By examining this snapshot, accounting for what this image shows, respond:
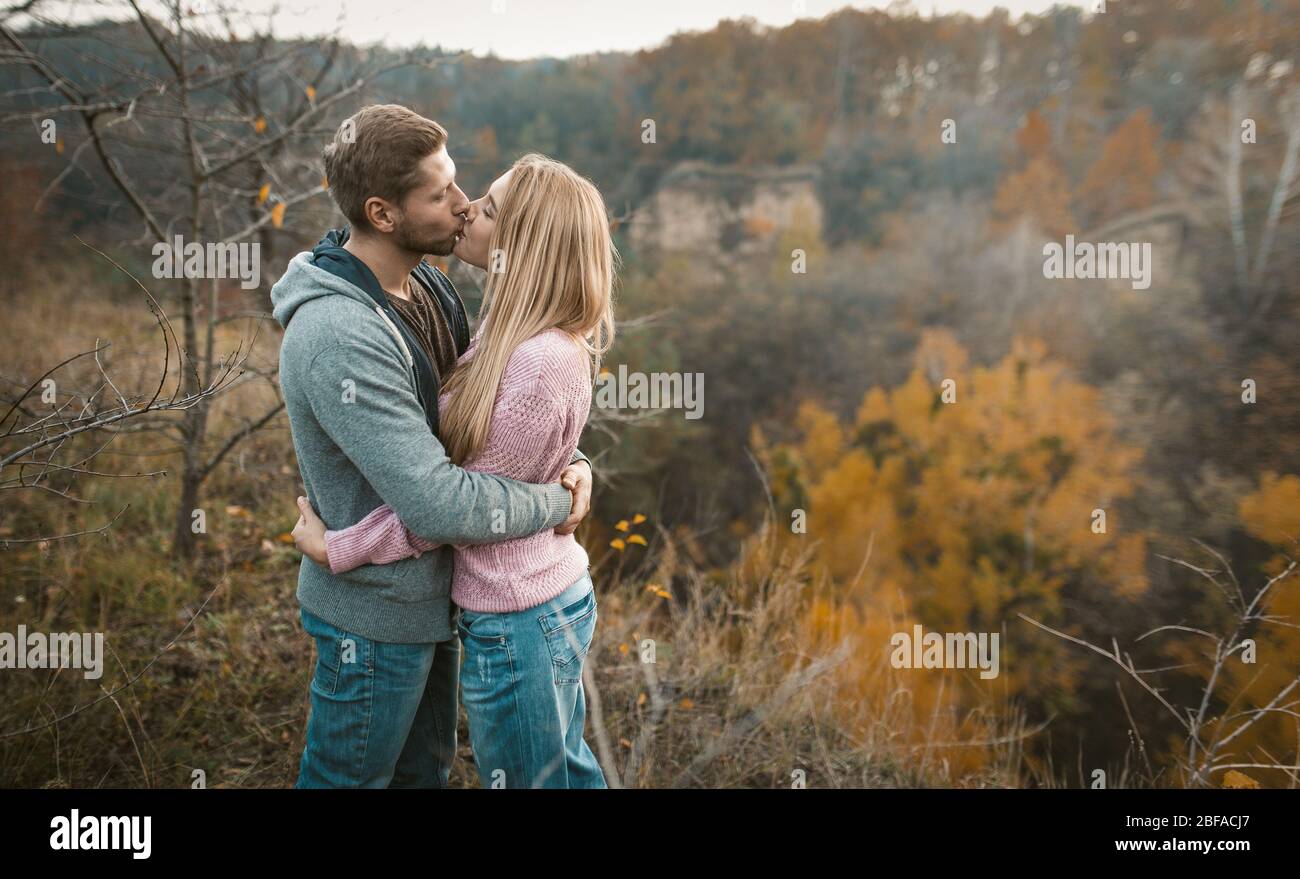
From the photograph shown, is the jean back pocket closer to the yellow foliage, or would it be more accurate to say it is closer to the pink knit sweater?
the pink knit sweater

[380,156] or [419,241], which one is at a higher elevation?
[380,156]

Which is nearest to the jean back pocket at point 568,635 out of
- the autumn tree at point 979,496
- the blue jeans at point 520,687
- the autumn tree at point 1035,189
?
the blue jeans at point 520,687

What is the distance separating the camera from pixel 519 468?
137cm

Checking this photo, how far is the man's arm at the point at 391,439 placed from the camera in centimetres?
125

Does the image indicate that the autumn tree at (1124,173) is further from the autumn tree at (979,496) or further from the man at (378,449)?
the man at (378,449)

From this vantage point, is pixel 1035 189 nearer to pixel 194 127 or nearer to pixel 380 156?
pixel 194 127

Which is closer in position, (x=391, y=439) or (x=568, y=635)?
(x=391, y=439)

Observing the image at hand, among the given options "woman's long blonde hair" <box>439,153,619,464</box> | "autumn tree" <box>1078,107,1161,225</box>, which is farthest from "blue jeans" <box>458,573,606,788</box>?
"autumn tree" <box>1078,107,1161,225</box>

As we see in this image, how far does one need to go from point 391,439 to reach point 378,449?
0.02 m

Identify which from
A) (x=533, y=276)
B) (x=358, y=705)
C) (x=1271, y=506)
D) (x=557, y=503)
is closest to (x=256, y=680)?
(x=358, y=705)

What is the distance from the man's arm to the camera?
49.2 inches

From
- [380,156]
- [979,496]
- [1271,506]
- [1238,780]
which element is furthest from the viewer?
[979,496]
